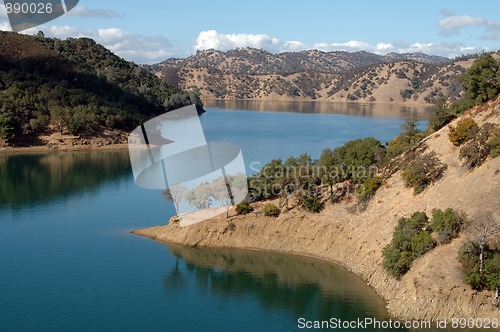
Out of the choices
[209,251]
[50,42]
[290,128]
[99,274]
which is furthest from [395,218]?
[50,42]

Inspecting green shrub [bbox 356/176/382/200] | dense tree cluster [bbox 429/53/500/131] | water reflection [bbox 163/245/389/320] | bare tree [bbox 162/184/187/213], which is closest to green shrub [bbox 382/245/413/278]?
water reflection [bbox 163/245/389/320]

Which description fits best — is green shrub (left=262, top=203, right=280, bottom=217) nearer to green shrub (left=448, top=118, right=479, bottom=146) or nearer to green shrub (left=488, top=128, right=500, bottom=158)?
green shrub (left=448, top=118, right=479, bottom=146)

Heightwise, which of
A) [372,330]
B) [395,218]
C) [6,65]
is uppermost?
[6,65]

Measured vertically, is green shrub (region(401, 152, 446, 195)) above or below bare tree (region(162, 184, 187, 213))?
above

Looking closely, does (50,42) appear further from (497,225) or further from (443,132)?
(497,225)

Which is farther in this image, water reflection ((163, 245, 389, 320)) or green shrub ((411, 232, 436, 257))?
green shrub ((411, 232, 436, 257))

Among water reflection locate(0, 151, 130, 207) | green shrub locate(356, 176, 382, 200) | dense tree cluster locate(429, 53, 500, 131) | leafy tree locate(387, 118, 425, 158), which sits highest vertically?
dense tree cluster locate(429, 53, 500, 131)

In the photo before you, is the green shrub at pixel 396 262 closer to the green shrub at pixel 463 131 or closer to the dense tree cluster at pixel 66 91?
the green shrub at pixel 463 131

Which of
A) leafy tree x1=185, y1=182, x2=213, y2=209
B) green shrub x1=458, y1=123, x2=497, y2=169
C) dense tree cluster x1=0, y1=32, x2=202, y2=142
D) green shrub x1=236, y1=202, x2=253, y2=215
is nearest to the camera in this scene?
green shrub x1=458, y1=123, x2=497, y2=169
